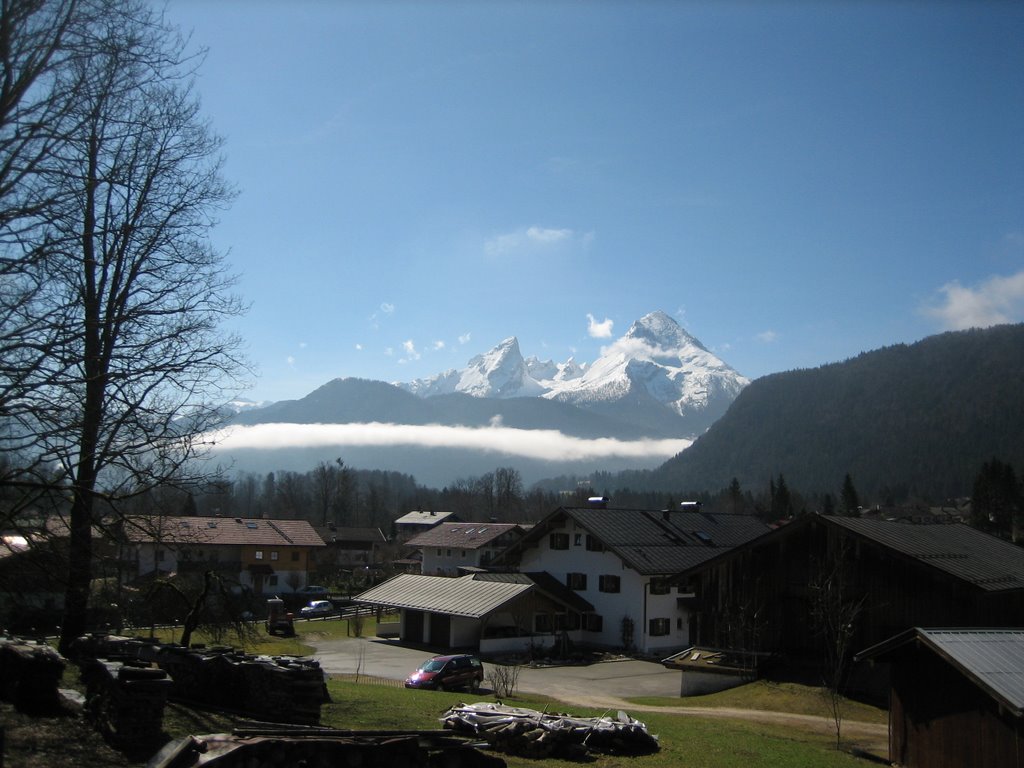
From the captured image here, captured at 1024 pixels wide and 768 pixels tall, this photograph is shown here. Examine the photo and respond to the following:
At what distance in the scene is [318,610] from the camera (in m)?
64.5

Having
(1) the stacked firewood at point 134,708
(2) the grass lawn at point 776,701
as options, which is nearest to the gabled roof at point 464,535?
(2) the grass lawn at point 776,701

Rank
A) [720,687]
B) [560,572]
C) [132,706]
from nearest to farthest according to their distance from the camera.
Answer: [132,706]
[720,687]
[560,572]

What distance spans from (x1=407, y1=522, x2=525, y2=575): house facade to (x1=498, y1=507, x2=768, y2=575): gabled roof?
908 inches

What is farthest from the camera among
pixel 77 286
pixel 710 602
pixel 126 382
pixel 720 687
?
pixel 710 602

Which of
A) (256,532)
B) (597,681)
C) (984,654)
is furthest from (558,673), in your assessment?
(256,532)

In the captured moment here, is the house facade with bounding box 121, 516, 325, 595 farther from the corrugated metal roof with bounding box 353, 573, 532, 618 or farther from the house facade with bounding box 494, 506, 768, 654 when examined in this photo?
the house facade with bounding box 494, 506, 768, 654

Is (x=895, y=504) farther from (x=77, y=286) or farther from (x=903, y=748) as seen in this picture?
(x=77, y=286)

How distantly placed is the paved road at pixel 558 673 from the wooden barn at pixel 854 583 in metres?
3.56

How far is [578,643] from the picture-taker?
50406 mm

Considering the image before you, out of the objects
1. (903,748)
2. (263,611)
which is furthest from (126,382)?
(263,611)

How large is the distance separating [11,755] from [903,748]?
1879cm

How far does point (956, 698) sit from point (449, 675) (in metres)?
18.7

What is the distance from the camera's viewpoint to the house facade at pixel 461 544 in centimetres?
8194

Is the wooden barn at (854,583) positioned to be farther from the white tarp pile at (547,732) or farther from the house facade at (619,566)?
the white tarp pile at (547,732)
